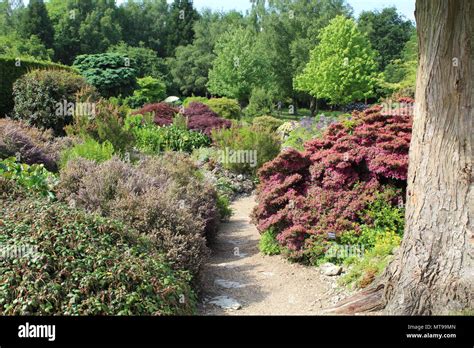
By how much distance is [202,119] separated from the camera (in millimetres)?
15375

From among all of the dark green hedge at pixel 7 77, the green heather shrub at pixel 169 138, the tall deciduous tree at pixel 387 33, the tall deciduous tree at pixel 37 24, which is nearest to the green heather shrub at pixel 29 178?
the green heather shrub at pixel 169 138

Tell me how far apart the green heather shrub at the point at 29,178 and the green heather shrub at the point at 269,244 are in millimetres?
2950

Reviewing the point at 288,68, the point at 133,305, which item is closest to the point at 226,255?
the point at 133,305

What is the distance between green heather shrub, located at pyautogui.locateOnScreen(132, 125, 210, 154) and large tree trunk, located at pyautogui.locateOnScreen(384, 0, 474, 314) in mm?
8998

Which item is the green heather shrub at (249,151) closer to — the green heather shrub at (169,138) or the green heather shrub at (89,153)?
the green heather shrub at (169,138)

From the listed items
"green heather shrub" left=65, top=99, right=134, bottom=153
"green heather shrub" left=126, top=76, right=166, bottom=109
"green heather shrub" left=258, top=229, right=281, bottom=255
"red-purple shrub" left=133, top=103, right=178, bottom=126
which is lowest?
"green heather shrub" left=258, top=229, right=281, bottom=255

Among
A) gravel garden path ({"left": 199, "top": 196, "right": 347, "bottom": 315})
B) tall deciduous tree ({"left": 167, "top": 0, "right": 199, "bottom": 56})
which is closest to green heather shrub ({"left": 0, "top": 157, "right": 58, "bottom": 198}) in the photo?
gravel garden path ({"left": 199, "top": 196, "right": 347, "bottom": 315})

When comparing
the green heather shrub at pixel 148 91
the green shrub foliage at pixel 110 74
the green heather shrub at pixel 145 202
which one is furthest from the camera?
the green heather shrub at pixel 148 91

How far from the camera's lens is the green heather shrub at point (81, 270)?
366 centimetres

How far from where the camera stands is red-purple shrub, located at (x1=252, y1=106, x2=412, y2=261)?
6.28 meters

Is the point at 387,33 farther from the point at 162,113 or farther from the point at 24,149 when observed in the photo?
the point at 24,149

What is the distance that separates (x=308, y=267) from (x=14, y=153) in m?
5.19

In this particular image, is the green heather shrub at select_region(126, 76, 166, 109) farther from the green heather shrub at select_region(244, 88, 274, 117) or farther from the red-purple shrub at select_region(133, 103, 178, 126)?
the red-purple shrub at select_region(133, 103, 178, 126)
